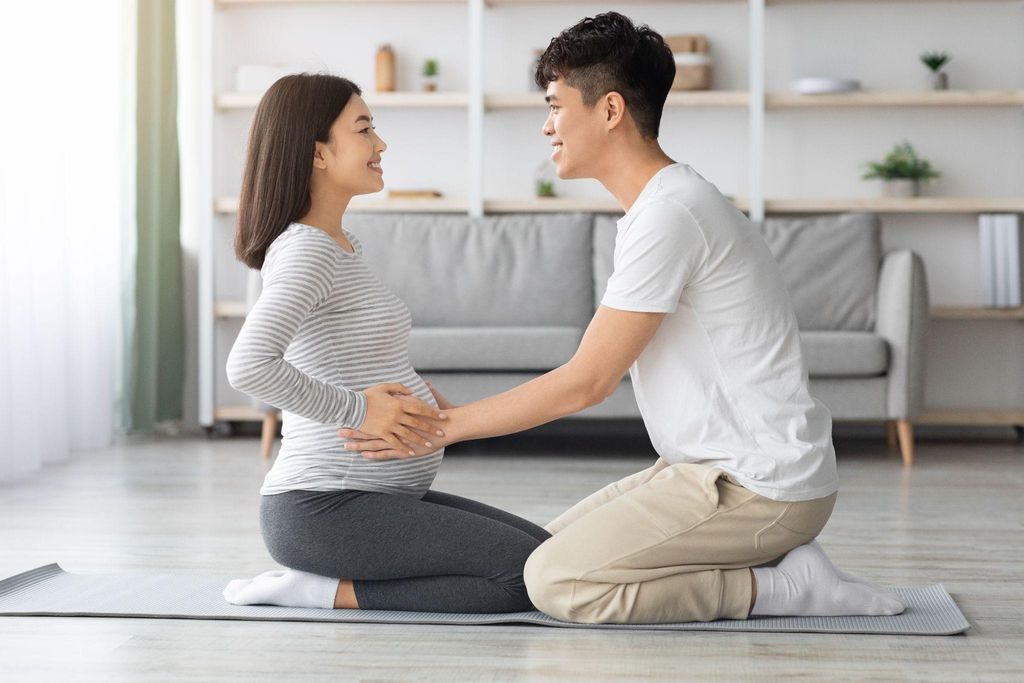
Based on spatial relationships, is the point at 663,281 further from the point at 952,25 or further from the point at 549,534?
the point at 952,25

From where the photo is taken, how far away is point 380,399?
1816mm

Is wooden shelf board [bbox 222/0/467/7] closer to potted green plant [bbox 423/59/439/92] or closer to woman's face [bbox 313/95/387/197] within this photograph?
potted green plant [bbox 423/59/439/92]

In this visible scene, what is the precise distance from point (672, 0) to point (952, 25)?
1.12 meters

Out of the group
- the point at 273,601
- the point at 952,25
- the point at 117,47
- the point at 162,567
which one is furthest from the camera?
the point at 952,25

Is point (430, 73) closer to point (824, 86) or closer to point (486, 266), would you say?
point (486, 266)

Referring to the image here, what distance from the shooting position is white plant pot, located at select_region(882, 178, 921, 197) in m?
4.70

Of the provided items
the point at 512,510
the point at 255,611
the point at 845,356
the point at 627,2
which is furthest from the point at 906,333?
the point at 255,611

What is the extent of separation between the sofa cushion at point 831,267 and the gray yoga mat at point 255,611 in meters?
2.35

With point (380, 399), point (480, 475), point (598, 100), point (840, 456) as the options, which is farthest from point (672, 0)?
point (380, 399)

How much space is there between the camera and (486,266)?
4441 millimetres

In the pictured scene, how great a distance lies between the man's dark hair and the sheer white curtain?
2256 mm

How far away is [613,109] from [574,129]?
69 millimetres

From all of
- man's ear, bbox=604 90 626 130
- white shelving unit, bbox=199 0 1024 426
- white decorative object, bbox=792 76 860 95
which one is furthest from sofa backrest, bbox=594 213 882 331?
man's ear, bbox=604 90 626 130

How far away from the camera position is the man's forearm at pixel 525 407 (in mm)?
1854
